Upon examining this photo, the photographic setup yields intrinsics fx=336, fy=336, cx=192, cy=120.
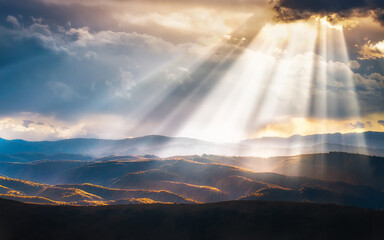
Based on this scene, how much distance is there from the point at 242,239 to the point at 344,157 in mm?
109351

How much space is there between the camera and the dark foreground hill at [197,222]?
3730cm

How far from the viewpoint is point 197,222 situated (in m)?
43.5

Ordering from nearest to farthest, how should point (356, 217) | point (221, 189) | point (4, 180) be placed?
point (356, 217) → point (221, 189) → point (4, 180)

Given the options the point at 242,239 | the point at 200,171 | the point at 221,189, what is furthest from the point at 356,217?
the point at 200,171

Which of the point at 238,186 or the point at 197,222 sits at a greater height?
the point at 238,186

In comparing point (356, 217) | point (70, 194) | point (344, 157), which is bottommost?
point (70, 194)

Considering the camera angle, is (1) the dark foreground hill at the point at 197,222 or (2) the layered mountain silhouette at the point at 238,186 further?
(2) the layered mountain silhouette at the point at 238,186

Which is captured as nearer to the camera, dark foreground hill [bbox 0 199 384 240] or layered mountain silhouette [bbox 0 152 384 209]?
dark foreground hill [bbox 0 199 384 240]

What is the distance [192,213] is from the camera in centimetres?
4591

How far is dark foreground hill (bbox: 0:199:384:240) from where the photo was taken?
3730 cm

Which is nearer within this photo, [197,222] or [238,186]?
[197,222]

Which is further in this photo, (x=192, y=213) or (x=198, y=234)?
(x=192, y=213)

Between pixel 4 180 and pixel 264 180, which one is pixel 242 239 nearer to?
pixel 264 180

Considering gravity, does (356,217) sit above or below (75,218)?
above
